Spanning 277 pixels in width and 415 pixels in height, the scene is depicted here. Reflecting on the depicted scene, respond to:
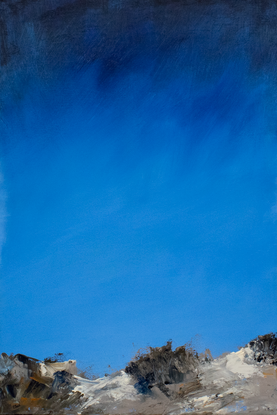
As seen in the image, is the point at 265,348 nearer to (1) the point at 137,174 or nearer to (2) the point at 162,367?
(2) the point at 162,367

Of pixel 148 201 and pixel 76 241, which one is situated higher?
pixel 148 201

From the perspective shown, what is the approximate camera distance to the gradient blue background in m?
1.62

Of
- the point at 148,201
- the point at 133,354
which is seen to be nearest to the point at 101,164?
the point at 148,201

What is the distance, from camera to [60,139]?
5.50 ft

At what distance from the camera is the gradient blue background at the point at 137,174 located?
1624 millimetres

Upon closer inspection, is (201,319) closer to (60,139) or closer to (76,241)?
(76,241)

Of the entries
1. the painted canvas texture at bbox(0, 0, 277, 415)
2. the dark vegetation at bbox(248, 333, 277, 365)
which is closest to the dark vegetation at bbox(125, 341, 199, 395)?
the painted canvas texture at bbox(0, 0, 277, 415)

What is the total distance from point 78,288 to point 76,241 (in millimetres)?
262

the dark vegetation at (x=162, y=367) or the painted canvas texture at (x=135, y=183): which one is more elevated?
the painted canvas texture at (x=135, y=183)

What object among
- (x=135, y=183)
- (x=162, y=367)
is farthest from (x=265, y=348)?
(x=135, y=183)

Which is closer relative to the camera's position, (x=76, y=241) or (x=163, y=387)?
(x=163, y=387)

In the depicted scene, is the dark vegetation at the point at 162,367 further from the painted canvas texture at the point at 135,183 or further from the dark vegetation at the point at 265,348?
the dark vegetation at the point at 265,348

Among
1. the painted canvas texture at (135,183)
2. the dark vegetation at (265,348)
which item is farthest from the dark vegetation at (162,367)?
the dark vegetation at (265,348)

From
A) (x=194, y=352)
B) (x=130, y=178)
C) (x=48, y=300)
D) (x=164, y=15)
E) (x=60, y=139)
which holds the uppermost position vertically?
(x=164, y=15)
